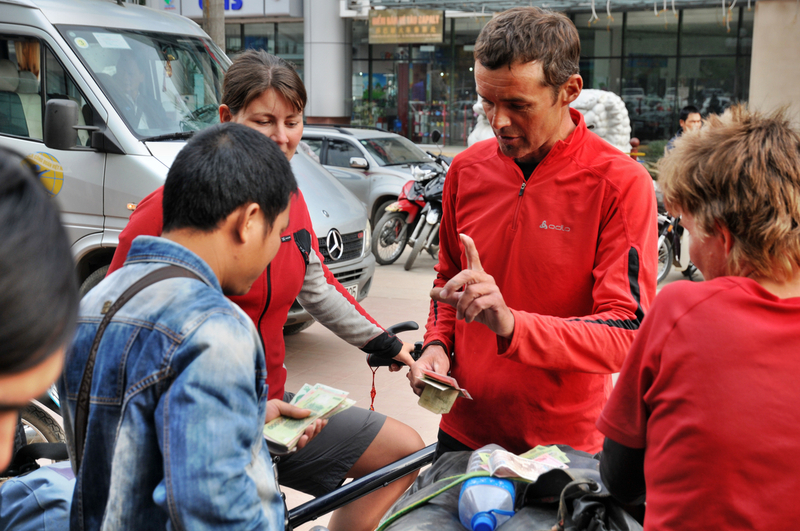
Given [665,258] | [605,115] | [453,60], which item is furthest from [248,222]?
[453,60]

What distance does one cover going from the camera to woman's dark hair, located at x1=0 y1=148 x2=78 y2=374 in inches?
25.2

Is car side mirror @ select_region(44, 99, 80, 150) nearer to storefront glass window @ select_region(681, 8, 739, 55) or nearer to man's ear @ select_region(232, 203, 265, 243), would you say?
man's ear @ select_region(232, 203, 265, 243)

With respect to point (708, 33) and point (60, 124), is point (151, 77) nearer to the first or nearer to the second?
point (60, 124)

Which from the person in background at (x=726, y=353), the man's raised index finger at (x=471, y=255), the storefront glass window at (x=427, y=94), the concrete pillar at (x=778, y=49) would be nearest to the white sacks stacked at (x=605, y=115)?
the concrete pillar at (x=778, y=49)

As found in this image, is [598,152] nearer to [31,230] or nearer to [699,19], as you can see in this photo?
[31,230]

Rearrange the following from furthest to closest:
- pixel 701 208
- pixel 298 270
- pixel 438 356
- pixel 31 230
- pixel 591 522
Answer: pixel 298 270
pixel 438 356
pixel 591 522
pixel 701 208
pixel 31 230

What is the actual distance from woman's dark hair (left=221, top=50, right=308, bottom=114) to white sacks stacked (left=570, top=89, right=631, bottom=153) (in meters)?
9.60

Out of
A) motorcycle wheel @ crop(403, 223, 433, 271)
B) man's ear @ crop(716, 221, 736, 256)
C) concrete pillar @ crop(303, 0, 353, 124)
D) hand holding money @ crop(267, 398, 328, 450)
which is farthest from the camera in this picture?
concrete pillar @ crop(303, 0, 353, 124)

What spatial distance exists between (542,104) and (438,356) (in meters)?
0.84

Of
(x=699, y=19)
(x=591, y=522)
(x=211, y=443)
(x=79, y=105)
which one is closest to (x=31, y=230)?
(x=211, y=443)

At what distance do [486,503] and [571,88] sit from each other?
3.91 ft

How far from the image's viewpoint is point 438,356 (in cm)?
230

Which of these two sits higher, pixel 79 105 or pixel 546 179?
pixel 79 105

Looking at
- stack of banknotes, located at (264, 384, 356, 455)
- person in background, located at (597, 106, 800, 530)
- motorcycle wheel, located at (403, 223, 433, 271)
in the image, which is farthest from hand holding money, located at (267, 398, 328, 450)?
motorcycle wheel, located at (403, 223, 433, 271)
